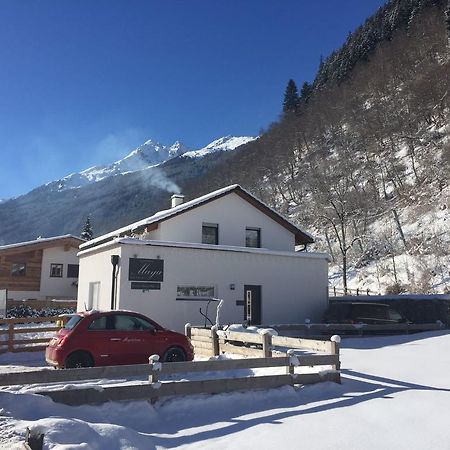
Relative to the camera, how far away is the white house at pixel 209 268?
19.5 metres

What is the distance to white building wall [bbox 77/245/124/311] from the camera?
20.3 meters

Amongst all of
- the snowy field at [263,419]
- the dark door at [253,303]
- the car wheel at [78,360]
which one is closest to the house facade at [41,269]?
the dark door at [253,303]

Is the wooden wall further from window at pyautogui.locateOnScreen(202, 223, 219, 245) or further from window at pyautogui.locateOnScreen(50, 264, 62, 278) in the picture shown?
window at pyautogui.locateOnScreen(202, 223, 219, 245)

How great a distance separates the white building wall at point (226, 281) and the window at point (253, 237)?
2.46 meters

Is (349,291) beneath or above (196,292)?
above

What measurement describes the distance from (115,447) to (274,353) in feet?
23.7

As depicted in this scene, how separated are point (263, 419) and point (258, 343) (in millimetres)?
5263

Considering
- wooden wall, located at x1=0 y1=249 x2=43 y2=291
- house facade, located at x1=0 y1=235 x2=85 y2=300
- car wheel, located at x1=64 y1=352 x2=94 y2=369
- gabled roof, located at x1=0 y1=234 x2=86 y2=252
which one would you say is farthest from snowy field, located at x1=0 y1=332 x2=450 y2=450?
→ wooden wall, located at x1=0 y1=249 x2=43 y2=291

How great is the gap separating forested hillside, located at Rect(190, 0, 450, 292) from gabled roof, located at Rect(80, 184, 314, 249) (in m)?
12.0

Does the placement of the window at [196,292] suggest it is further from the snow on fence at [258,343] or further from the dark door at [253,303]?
the snow on fence at [258,343]

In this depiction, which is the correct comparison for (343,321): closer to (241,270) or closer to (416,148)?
(241,270)

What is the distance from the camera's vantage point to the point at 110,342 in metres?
11.8

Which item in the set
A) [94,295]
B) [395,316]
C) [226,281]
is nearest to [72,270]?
[94,295]

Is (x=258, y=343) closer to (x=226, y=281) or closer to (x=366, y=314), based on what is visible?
(x=226, y=281)
